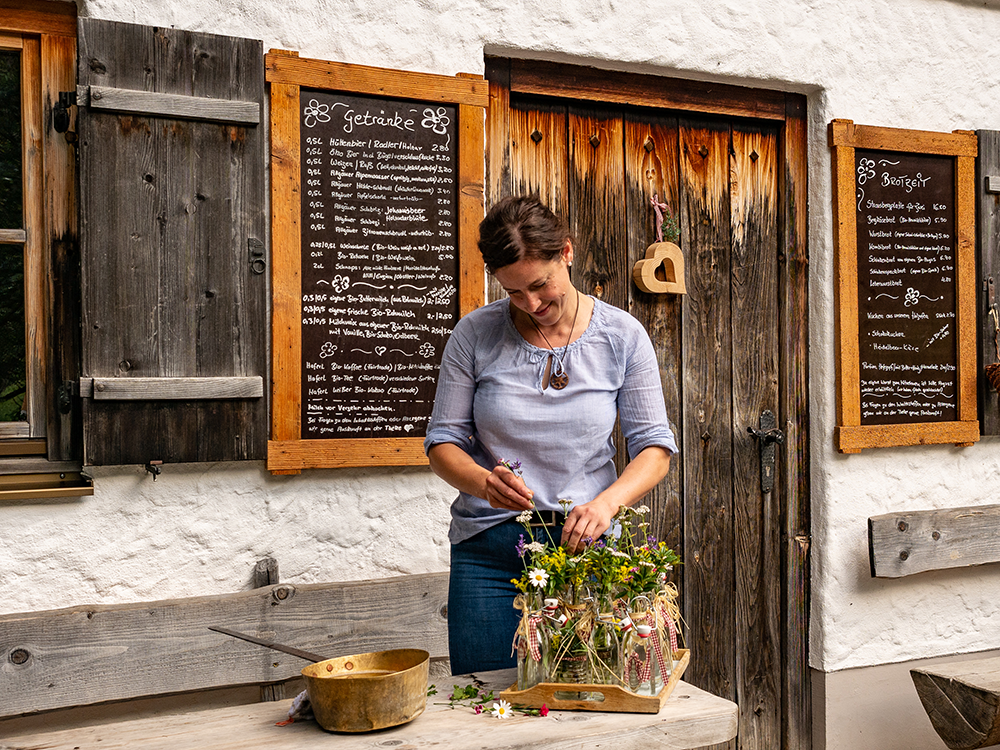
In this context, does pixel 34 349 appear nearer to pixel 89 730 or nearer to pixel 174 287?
pixel 174 287

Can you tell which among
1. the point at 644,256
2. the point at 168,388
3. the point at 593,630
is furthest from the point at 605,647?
the point at 644,256

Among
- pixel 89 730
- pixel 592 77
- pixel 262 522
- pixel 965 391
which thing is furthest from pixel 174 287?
pixel 965 391

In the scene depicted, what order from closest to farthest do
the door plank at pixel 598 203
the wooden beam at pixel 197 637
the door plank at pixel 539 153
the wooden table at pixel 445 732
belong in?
1. the wooden table at pixel 445 732
2. the wooden beam at pixel 197 637
3. the door plank at pixel 539 153
4. the door plank at pixel 598 203

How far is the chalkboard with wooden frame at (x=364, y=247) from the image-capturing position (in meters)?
2.89

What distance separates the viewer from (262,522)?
2881 mm

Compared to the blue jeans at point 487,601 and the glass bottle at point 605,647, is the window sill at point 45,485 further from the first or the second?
the glass bottle at point 605,647

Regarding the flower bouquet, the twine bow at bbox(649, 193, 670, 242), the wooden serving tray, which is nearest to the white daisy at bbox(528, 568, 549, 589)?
the flower bouquet

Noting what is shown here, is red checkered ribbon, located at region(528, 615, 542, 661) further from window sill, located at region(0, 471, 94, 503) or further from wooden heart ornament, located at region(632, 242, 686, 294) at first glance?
wooden heart ornament, located at region(632, 242, 686, 294)

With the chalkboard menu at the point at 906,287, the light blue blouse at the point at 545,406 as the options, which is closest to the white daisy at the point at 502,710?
the light blue blouse at the point at 545,406

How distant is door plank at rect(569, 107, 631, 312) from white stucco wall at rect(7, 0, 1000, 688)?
22cm

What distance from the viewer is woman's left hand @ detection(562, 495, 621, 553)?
1921 millimetres

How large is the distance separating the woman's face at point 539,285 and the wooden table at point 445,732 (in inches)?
34.2

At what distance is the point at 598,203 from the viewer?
346 centimetres

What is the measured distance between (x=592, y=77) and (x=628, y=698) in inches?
90.2
